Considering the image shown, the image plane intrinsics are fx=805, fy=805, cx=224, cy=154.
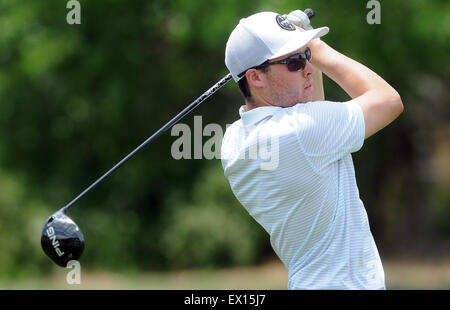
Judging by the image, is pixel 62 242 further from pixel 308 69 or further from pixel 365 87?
pixel 365 87

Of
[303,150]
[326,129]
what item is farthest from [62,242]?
[326,129]

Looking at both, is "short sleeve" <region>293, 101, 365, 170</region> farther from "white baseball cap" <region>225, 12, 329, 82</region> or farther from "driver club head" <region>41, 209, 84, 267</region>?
"driver club head" <region>41, 209, 84, 267</region>

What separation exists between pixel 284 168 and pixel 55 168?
44.8ft

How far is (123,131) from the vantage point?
15.5 metres

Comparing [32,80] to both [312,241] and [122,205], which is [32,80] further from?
[312,241]

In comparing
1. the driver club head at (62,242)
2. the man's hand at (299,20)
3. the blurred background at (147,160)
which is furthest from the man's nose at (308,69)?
the blurred background at (147,160)

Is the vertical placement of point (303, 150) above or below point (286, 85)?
below

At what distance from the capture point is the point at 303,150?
10.6 ft

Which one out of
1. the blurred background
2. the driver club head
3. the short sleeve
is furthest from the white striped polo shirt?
the blurred background

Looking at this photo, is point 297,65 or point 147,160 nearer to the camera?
point 297,65

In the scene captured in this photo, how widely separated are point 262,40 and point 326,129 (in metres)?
0.47

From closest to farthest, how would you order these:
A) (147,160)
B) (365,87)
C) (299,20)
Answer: (365,87), (299,20), (147,160)

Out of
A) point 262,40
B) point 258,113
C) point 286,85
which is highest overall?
point 262,40
